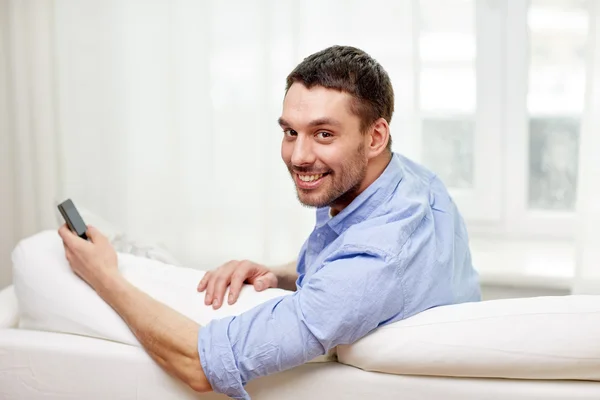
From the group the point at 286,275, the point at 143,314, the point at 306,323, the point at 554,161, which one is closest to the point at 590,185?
the point at 554,161

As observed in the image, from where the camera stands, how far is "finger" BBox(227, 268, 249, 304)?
155cm

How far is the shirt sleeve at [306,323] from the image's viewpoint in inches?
53.7

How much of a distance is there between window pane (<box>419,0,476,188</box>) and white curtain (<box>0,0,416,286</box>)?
108 millimetres

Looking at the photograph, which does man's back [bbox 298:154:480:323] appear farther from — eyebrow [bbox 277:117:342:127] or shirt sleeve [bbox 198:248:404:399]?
eyebrow [bbox 277:117:342:127]

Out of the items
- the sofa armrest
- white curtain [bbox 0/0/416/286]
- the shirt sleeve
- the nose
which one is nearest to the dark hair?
the nose

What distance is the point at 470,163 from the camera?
9.01ft

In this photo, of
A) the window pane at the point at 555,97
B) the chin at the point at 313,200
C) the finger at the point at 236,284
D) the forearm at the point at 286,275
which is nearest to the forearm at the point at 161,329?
the finger at the point at 236,284

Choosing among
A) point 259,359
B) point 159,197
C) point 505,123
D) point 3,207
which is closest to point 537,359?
point 259,359

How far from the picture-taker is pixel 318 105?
158cm

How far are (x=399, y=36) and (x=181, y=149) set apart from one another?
82 centimetres

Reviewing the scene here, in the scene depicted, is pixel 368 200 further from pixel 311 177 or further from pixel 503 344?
pixel 503 344

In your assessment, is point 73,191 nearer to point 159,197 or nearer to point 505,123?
point 159,197

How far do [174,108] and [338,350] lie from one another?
5.27ft

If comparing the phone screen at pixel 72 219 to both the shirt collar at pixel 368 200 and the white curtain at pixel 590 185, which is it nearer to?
the shirt collar at pixel 368 200
